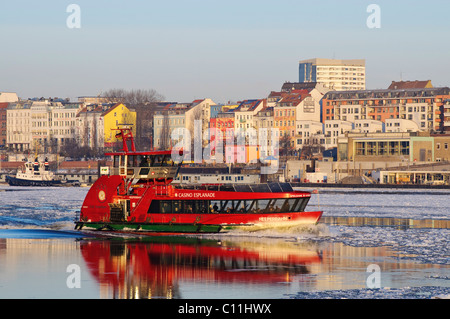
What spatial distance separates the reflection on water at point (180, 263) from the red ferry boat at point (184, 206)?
2.40 meters

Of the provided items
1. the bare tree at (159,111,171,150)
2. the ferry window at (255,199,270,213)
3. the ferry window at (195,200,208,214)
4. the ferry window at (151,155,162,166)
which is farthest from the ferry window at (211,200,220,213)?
the bare tree at (159,111,171,150)

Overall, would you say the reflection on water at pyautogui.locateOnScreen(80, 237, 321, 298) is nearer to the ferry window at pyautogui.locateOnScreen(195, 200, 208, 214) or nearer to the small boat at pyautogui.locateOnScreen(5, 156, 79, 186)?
the ferry window at pyautogui.locateOnScreen(195, 200, 208, 214)

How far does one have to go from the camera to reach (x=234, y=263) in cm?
3869

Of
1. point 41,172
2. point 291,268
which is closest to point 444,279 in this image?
point 291,268

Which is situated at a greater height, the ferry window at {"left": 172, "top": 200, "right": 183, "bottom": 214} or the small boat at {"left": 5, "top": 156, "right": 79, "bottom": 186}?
the ferry window at {"left": 172, "top": 200, "right": 183, "bottom": 214}

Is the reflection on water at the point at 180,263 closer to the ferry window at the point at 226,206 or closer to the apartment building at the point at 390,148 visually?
the ferry window at the point at 226,206

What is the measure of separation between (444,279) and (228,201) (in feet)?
60.9

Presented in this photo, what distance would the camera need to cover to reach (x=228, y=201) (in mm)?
50719

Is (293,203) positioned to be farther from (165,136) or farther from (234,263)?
(165,136)

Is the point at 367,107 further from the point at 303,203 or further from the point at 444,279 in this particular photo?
the point at 444,279

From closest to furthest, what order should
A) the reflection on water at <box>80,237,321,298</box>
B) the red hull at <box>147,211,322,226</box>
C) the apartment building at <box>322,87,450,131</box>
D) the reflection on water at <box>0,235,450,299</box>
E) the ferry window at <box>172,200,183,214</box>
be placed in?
the reflection on water at <box>0,235,450,299</box> < the reflection on water at <box>80,237,321,298</box> < the red hull at <box>147,211,322,226</box> < the ferry window at <box>172,200,183,214</box> < the apartment building at <box>322,87,450,131</box>

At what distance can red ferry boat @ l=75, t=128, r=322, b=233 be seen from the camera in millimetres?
50500

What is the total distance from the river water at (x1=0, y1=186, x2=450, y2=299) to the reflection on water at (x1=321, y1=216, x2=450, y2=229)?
1.30ft

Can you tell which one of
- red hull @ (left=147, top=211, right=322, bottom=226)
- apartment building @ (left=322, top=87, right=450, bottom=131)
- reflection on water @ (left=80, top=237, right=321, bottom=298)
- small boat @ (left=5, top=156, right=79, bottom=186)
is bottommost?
small boat @ (left=5, top=156, right=79, bottom=186)
